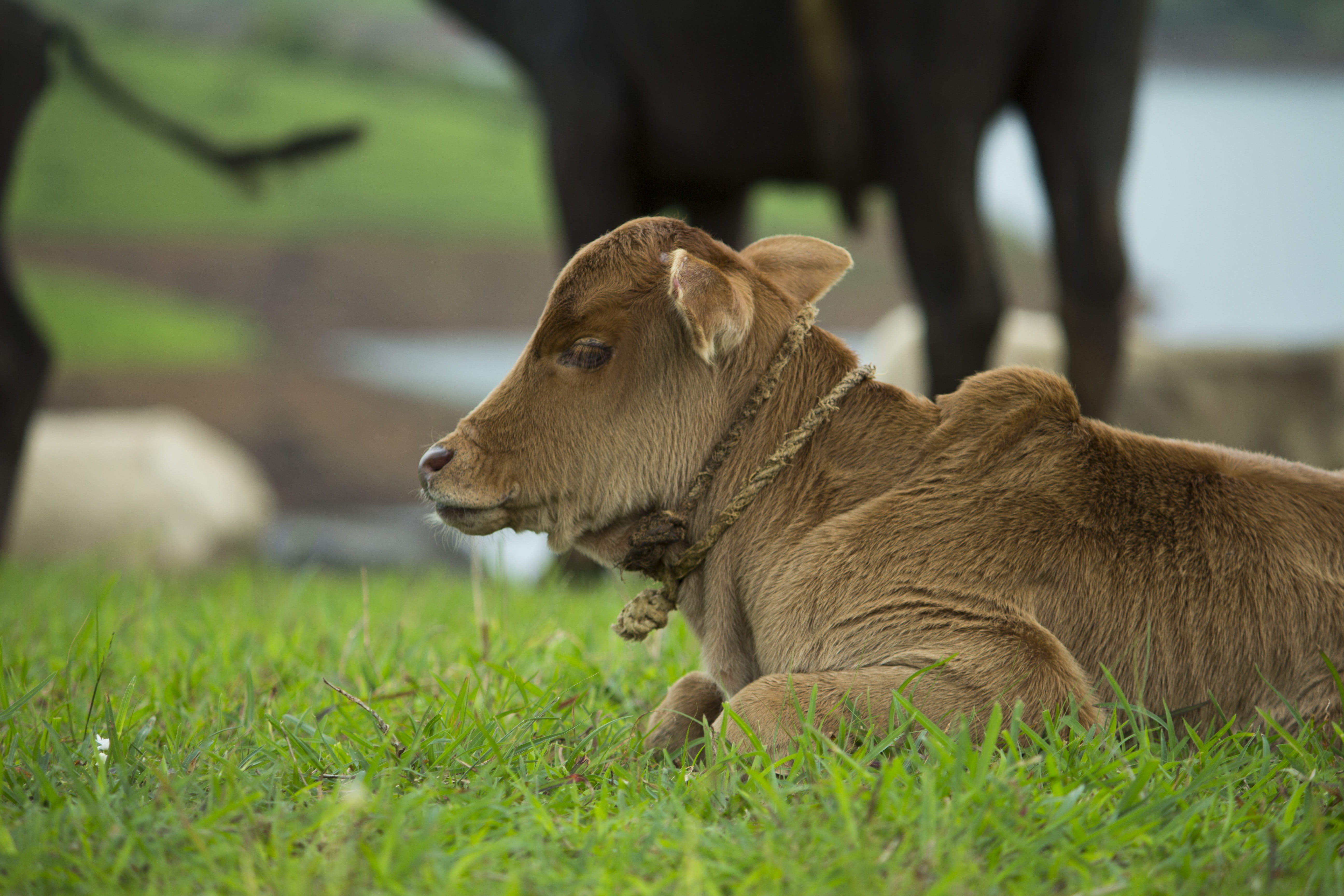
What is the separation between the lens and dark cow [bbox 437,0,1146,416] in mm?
3877

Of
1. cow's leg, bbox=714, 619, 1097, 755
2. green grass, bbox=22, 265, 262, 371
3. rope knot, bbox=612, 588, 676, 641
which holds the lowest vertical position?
green grass, bbox=22, 265, 262, 371

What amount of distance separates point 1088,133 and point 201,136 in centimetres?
380

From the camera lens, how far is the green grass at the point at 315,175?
17.6m

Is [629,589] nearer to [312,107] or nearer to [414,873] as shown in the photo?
[414,873]

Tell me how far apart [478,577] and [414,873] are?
1463 mm

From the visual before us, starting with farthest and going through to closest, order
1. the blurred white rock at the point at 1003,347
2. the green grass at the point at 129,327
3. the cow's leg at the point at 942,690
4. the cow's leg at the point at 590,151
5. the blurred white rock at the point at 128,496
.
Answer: the green grass at the point at 129,327 < the blurred white rock at the point at 128,496 < the blurred white rock at the point at 1003,347 < the cow's leg at the point at 590,151 < the cow's leg at the point at 942,690

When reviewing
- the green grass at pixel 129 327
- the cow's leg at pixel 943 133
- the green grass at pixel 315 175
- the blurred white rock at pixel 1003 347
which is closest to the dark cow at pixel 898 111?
the cow's leg at pixel 943 133

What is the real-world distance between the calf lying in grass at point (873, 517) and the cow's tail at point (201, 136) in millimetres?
3508

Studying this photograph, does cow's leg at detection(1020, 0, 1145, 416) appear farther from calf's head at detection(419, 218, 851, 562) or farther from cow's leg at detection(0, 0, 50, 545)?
cow's leg at detection(0, 0, 50, 545)

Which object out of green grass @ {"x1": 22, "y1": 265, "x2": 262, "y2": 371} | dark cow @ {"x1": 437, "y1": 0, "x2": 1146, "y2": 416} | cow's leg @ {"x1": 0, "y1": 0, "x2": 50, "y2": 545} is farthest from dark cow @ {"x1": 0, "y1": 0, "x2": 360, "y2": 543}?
green grass @ {"x1": 22, "y1": 265, "x2": 262, "y2": 371}

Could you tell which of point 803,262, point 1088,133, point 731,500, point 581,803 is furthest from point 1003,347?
point 581,803

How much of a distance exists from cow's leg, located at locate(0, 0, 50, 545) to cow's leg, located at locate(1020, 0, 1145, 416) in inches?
148

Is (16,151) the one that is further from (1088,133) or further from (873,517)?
(873,517)

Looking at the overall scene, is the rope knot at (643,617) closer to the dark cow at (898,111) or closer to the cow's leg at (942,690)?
the cow's leg at (942,690)
